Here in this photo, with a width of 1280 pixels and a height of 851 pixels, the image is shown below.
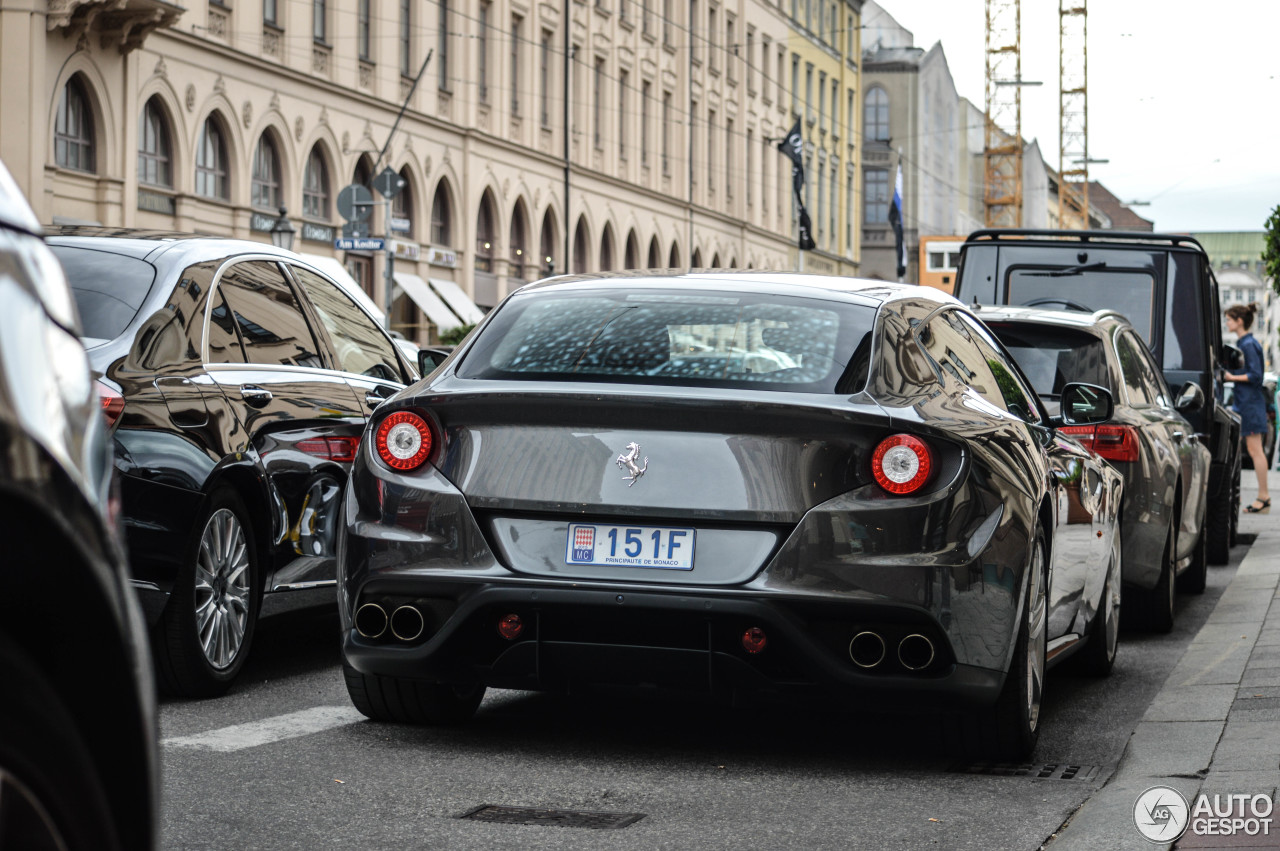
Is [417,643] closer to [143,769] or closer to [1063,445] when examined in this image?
[1063,445]

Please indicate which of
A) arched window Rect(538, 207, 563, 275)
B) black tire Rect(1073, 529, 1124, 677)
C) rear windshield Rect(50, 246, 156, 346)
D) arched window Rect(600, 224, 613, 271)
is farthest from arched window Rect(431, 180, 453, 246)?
rear windshield Rect(50, 246, 156, 346)

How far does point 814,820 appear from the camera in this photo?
5.00m

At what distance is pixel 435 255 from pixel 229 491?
4000 cm

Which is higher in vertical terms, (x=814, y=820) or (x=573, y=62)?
(x=573, y=62)

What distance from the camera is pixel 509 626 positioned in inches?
217

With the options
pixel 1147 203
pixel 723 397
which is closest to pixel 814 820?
pixel 723 397

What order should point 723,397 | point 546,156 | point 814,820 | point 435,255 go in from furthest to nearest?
point 546,156, point 435,255, point 723,397, point 814,820

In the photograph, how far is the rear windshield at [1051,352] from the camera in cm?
963

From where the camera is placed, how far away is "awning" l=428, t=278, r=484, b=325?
4609 cm

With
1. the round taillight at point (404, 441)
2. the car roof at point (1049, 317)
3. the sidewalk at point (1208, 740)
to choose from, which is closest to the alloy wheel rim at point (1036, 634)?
the sidewalk at point (1208, 740)

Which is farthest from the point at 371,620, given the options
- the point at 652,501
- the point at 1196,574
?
the point at 1196,574

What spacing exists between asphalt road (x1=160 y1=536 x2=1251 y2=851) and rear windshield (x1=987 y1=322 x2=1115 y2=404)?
103 inches

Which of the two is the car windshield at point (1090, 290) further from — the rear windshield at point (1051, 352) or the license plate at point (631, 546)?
the license plate at point (631, 546)

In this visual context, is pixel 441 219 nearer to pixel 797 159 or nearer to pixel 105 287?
pixel 797 159
